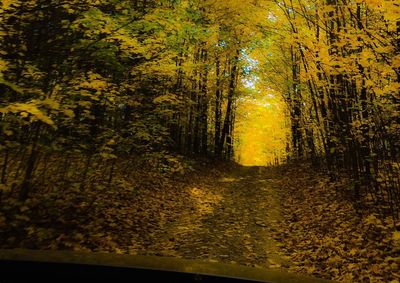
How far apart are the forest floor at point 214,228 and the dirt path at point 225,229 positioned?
26mm

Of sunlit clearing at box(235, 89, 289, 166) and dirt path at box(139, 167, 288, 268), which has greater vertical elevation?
sunlit clearing at box(235, 89, 289, 166)

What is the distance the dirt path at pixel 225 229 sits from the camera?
773cm

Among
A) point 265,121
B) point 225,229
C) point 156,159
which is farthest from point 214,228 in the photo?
point 265,121

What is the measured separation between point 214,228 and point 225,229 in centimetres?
31

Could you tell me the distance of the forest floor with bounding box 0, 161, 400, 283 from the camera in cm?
706

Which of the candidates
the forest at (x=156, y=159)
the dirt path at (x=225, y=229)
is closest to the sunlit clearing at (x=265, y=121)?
the dirt path at (x=225, y=229)

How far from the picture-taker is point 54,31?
770 centimetres

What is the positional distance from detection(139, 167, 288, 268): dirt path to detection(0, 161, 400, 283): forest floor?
0.03 meters

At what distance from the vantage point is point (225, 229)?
970 cm

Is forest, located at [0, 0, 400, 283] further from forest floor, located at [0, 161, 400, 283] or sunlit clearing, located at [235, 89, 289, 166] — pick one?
sunlit clearing, located at [235, 89, 289, 166]

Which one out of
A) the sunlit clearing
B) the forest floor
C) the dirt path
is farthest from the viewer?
the sunlit clearing

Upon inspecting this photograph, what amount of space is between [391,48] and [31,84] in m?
7.97

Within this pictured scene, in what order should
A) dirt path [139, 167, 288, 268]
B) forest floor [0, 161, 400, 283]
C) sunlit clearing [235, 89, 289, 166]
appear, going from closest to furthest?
forest floor [0, 161, 400, 283] → dirt path [139, 167, 288, 268] → sunlit clearing [235, 89, 289, 166]

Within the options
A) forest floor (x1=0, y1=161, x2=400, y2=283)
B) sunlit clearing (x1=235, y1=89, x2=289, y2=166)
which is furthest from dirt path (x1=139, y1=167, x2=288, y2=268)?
sunlit clearing (x1=235, y1=89, x2=289, y2=166)
